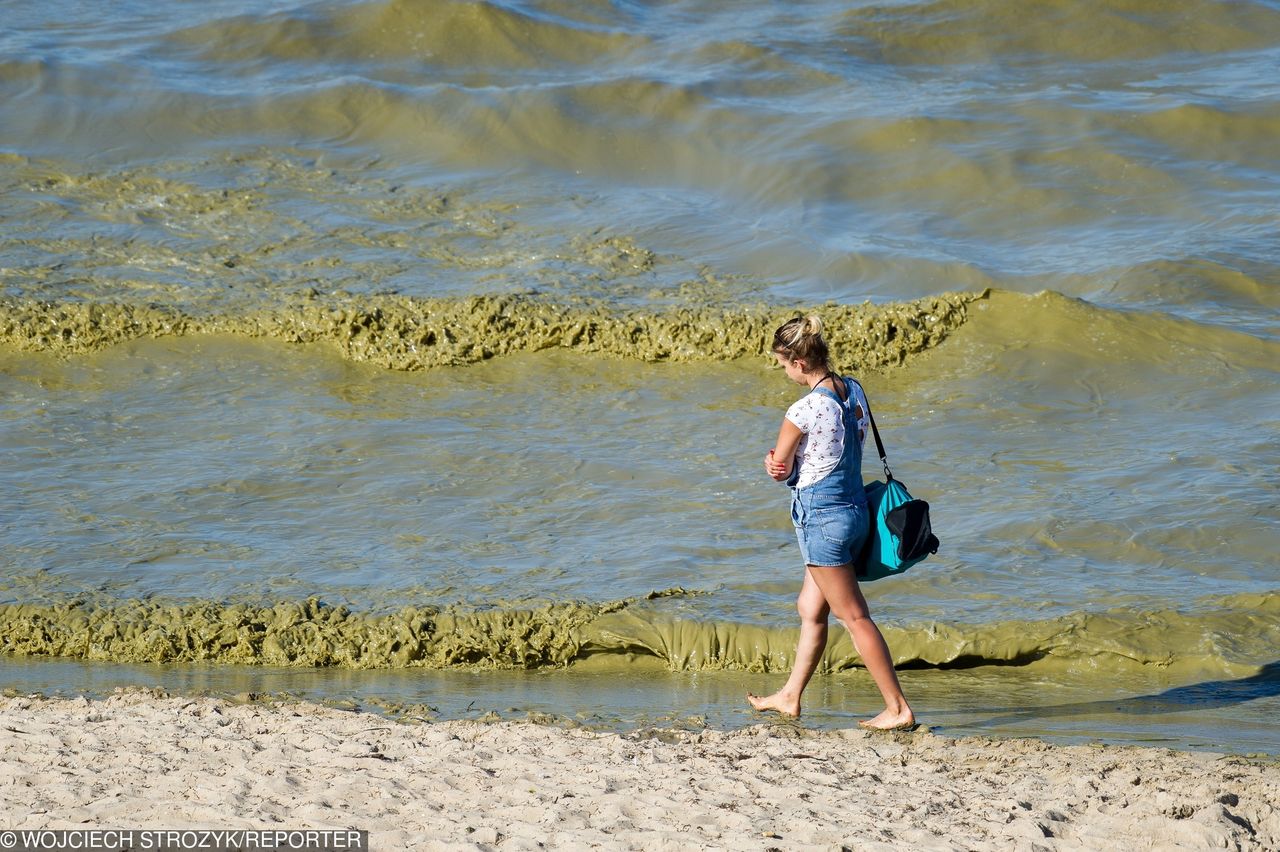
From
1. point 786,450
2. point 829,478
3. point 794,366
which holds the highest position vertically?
point 794,366

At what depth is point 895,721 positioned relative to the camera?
17.2ft

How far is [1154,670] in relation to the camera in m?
5.86

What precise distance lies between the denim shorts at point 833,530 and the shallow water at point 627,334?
83cm

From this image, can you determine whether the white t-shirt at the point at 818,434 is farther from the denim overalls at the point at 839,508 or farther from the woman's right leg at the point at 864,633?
the woman's right leg at the point at 864,633

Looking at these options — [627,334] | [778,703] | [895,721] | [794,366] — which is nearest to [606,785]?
[778,703]

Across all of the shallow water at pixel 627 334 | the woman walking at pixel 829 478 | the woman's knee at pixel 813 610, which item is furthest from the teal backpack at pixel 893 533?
the shallow water at pixel 627 334

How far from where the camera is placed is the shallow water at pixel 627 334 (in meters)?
6.30

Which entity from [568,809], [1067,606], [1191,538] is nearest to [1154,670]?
[1067,606]

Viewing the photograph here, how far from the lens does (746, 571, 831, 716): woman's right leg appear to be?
209 inches

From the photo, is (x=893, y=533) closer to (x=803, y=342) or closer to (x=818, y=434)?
(x=818, y=434)

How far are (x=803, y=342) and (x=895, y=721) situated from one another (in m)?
1.44

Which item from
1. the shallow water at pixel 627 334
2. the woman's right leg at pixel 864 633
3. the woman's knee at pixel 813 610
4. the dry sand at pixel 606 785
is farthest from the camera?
the shallow water at pixel 627 334

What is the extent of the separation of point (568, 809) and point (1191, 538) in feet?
13.2

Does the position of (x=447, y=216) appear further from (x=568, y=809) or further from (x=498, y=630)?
(x=568, y=809)
